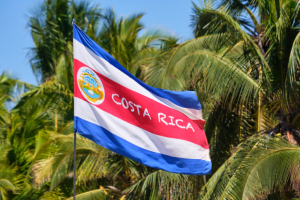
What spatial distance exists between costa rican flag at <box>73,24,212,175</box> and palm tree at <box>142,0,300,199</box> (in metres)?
0.91

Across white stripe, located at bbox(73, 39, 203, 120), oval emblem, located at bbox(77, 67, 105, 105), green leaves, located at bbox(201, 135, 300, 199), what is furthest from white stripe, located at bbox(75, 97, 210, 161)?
green leaves, located at bbox(201, 135, 300, 199)

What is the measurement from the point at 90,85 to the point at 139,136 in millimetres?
1041

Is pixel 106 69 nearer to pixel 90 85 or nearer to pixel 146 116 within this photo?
pixel 90 85

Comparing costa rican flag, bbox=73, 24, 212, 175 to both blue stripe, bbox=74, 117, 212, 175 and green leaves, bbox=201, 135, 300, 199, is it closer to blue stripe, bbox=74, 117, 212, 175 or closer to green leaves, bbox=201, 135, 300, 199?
blue stripe, bbox=74, 117, 212, 175

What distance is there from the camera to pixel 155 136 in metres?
5.60

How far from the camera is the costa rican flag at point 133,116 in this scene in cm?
519

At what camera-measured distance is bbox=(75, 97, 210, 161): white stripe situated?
5.13m

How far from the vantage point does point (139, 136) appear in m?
5.45

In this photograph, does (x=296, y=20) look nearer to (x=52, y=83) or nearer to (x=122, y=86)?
(x=122, y=86)

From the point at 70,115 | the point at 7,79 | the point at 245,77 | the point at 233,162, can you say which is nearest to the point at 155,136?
the point at 233,162

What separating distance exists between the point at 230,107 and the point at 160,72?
1948mm

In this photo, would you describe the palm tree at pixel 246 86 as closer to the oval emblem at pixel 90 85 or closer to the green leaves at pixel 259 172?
the green leaves at pixel 259 172

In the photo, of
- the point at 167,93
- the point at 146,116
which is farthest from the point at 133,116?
the point at 167,93

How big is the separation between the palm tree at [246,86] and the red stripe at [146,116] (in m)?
1.00
